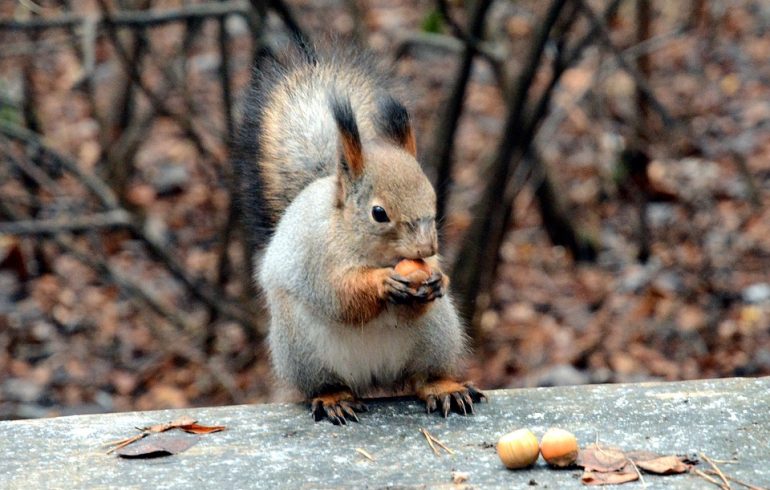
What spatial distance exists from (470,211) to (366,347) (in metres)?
2.12

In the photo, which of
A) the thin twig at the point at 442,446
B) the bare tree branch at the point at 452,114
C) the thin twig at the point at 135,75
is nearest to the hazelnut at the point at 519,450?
the thin twig at the point at 442,446

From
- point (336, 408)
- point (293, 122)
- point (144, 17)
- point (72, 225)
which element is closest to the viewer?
point (336, 408)

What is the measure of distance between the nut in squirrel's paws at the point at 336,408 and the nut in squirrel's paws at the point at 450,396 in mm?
147

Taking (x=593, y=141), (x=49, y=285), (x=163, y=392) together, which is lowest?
(x=163, y=392)

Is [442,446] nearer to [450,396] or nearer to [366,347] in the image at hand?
[450,396]

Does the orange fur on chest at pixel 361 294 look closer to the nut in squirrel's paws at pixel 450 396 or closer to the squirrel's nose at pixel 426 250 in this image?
the squirrel's nose at pixel 426 250

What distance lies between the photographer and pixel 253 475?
2.17 m

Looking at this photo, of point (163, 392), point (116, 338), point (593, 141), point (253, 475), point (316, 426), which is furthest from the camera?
point (593, 141)

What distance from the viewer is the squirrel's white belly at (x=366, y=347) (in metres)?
2.54

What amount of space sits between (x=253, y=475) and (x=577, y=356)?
8.86 ft

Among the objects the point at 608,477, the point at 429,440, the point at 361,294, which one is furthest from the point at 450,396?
the point at 608,477

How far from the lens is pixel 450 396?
2.53m

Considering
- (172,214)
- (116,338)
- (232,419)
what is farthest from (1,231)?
(232,419)

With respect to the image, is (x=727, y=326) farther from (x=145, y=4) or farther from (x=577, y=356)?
(x=145, y=4)
